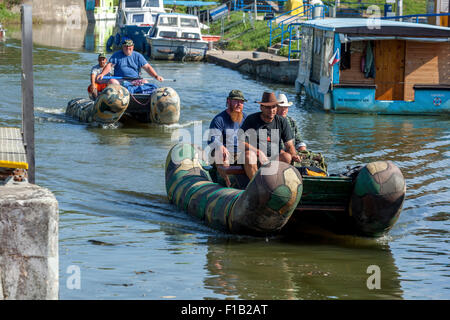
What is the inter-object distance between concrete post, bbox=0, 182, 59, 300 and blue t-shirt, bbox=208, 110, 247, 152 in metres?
4.56

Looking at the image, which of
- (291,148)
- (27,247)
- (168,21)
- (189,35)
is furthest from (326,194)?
(168,21)

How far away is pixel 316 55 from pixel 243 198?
14.7 metres

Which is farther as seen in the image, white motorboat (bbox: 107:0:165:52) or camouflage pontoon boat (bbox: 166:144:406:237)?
white motorboat (bbox: 107:0:165:52)

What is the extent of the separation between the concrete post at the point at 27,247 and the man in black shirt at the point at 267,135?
419 cm

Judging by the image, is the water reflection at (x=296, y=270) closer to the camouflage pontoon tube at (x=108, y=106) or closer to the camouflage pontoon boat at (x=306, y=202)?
the camouflage pontoon boat at (x=306, y=202)

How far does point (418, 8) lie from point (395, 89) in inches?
918

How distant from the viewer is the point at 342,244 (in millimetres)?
8344

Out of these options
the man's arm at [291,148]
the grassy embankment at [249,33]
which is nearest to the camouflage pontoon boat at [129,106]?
the man's arm at [291,148]

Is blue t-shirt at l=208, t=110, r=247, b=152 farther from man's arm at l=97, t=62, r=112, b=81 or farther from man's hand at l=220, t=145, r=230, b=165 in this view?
man's arm at l=97, t=62, r=112, b=81

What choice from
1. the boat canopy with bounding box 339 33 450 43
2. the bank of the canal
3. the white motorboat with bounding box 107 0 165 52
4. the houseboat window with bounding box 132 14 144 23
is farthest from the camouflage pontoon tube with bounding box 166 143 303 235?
the houseboat window with bounding box 132 14 144 23

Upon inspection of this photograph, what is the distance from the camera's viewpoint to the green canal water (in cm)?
670
